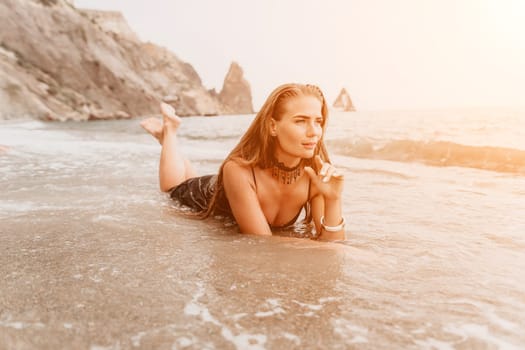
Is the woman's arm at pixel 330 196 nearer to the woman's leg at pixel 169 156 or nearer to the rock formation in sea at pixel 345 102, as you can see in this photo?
the woman's leg at pixel 169 156

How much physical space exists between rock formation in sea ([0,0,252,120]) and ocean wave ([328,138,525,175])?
3169 cm

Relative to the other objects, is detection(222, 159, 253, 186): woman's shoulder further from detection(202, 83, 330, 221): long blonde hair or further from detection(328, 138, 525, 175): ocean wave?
detection(328, 138, 525, 175): ocean wave

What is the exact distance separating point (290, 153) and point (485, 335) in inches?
67.3

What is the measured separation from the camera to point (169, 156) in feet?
16.8

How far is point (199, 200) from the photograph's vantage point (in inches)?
167

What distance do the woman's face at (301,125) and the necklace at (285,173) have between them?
22cm

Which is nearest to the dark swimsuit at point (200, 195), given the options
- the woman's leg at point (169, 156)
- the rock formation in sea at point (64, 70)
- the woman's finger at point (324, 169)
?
the woman's leg at point (169, 156)

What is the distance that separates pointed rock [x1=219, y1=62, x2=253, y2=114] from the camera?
452 feet

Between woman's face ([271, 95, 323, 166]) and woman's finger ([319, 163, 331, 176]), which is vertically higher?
woman's face ([271, 95, 323, 166])

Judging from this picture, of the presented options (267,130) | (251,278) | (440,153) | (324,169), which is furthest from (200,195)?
(440,153)

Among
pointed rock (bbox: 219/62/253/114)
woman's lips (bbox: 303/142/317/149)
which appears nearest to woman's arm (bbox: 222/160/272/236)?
woman's lips (bbox: 303/142/317/149)

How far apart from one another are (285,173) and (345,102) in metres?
102

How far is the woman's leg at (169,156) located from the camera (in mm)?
5086

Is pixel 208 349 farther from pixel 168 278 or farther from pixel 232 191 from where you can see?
pixel 232 191
